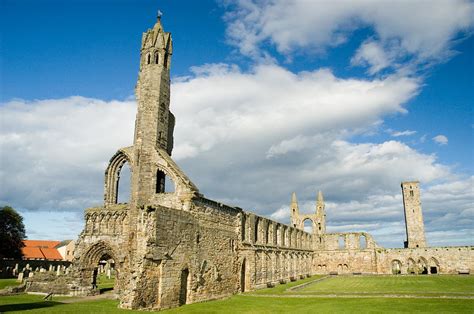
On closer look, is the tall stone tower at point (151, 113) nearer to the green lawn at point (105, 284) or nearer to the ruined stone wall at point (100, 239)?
the ruined stone wall at point (100, 239)

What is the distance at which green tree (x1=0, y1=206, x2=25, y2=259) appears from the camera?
159 feet

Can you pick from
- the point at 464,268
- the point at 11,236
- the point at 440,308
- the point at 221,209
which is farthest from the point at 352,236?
the point at 11,236

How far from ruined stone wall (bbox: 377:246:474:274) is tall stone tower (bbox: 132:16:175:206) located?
125 ft

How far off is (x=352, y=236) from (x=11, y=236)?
46.2m

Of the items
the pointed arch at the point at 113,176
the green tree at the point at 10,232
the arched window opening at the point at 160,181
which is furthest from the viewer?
the green tree at the point at 10,232

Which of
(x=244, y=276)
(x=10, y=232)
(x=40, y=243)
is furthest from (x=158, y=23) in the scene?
(x=40, y=243)

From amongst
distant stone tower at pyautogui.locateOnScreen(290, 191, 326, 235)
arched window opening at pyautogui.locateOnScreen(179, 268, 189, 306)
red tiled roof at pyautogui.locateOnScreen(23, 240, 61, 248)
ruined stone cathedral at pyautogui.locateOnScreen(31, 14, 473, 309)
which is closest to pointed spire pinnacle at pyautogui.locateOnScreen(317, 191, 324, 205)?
distant stone tower at pyautogui.locateOnScreen(290, 191, 326, 235)

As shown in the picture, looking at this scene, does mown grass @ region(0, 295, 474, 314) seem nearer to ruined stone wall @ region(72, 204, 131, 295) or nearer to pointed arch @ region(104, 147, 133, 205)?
ruined stone wall @ region(72, 204, 131, 295)

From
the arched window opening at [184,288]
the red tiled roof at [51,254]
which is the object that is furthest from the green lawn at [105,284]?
the red tiled roof at [51,254]

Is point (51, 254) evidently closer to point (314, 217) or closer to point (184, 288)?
point (314, 217)

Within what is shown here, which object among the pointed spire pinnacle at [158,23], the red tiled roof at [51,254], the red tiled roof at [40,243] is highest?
the pointed spire pinnacle at [158,23]

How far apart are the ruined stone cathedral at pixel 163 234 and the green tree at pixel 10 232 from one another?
28.8 m

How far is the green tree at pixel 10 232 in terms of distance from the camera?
159 feet

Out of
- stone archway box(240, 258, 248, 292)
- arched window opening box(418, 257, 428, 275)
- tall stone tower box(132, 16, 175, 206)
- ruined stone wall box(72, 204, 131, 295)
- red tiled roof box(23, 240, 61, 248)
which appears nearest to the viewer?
tall stone tower box(132, 16, 175, 206)
